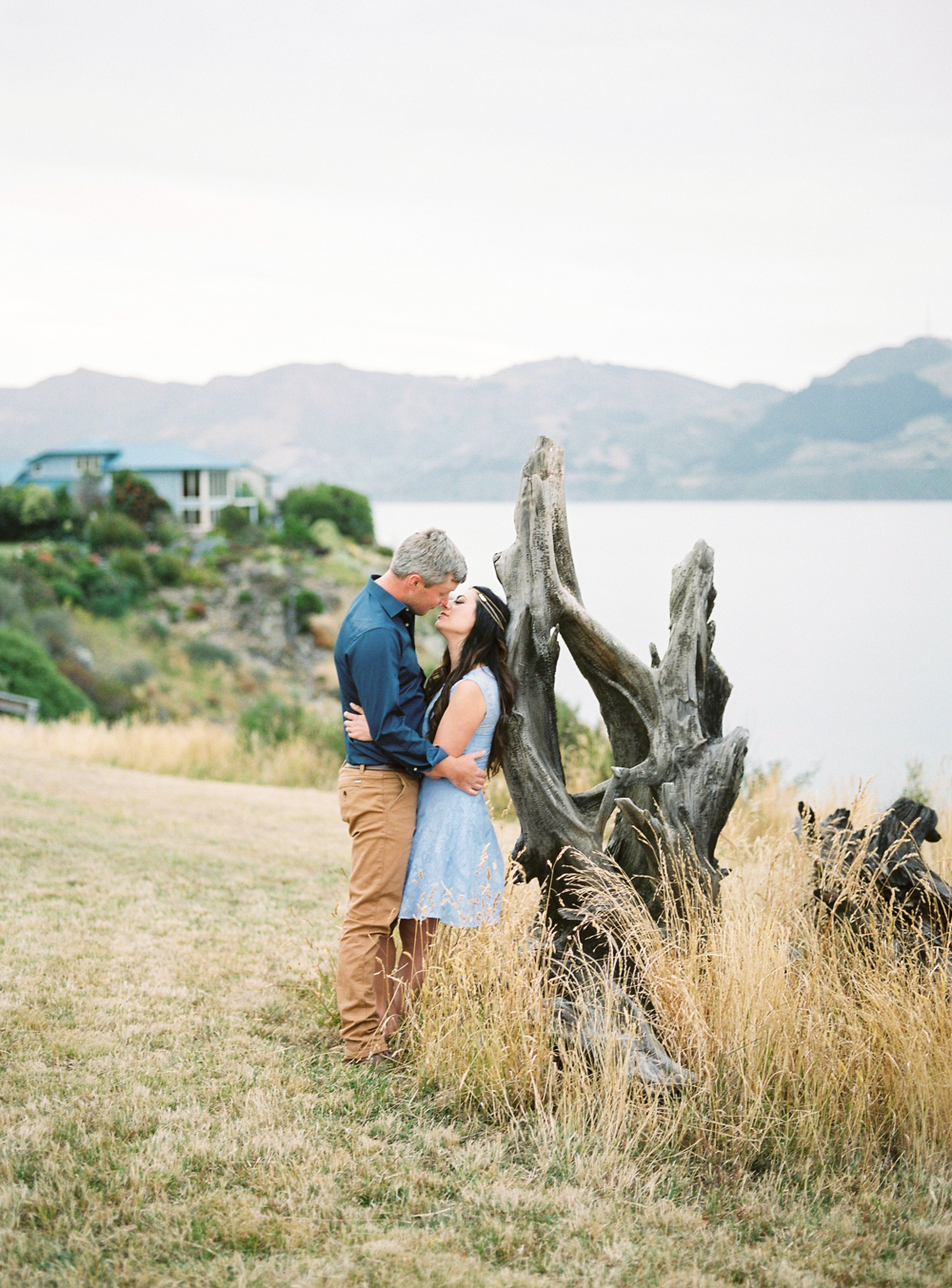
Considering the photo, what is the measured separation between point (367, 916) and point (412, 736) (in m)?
0.84

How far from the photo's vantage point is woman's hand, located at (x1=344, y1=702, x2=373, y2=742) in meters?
4.58

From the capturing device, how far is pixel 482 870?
186 inches

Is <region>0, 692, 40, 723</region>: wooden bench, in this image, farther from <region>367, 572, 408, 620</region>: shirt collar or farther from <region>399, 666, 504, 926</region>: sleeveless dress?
<region>367, 572, 408, 620</region>: shirt collar

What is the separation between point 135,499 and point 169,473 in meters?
6.93

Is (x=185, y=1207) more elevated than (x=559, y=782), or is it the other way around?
(x=559, y=782)

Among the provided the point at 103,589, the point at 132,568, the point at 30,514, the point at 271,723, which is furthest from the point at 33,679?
the point at 30,514

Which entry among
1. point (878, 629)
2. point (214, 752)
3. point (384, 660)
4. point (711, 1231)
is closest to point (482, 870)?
point (384, 660)

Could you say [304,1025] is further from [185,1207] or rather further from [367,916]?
[185,1207]

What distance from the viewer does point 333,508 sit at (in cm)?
6600

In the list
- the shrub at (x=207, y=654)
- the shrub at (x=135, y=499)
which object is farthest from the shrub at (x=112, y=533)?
the shrub at (x=207, y=654)

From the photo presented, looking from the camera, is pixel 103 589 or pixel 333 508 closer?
pixel 103 589

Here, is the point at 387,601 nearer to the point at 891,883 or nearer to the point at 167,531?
the point at 891,883

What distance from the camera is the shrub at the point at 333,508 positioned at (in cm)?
6562

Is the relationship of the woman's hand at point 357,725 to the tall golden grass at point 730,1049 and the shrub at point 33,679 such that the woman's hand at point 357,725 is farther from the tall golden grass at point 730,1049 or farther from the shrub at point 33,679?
the shrub at point 33,679
